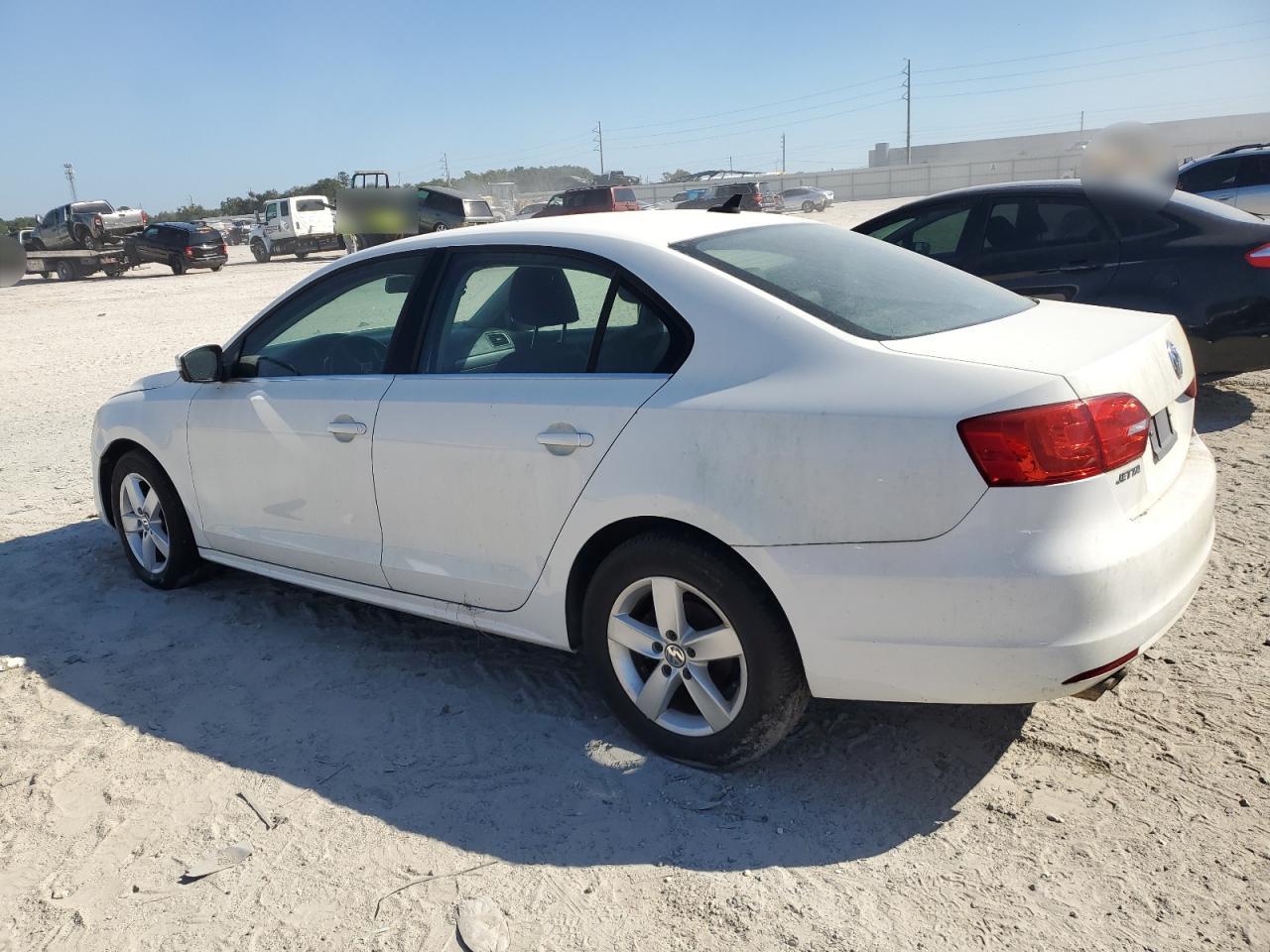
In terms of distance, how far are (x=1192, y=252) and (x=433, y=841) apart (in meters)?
5.67

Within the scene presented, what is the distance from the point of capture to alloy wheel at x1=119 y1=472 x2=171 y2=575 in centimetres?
494

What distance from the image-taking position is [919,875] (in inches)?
104

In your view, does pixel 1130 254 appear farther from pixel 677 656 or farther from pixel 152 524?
pixel 152 524

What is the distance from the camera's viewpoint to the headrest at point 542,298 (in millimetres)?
3568

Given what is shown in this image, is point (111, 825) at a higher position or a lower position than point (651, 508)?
lower

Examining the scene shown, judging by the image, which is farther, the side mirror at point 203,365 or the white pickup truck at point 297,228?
the white pickup truck at point 297,228

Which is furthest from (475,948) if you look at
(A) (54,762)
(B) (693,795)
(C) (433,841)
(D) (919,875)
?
(A) (54,762)

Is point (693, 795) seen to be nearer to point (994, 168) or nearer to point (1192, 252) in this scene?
point (1192, 252)

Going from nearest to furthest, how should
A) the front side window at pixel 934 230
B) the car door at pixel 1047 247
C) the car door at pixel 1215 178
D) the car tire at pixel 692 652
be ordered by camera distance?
the car tire at pixel 692 652, the car door at pixel 1047 247, the front side window at pixel 934 230, the car door at pixel 1215 178

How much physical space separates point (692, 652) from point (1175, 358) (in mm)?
1725

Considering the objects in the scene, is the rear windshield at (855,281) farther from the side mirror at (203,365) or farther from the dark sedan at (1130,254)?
the dark sedan at (1130,254)

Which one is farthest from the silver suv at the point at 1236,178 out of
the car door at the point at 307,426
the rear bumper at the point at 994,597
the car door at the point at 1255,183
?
the rear bumper at the point at 994,597

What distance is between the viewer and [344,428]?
→ 3832mm

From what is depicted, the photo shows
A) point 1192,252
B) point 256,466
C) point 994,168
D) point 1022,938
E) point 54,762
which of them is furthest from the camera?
point 994,168
